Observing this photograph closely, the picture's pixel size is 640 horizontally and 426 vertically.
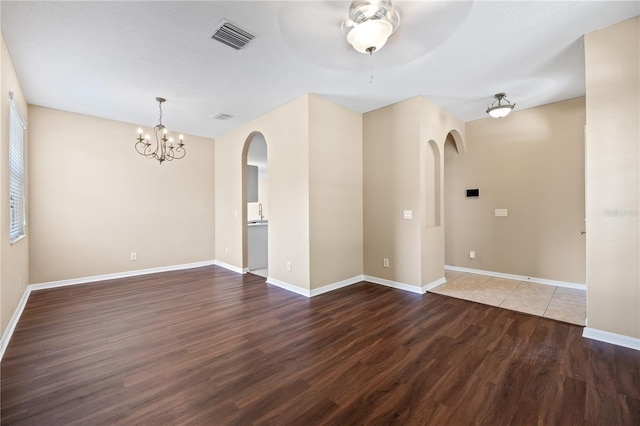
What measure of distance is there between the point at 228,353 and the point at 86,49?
3.33m

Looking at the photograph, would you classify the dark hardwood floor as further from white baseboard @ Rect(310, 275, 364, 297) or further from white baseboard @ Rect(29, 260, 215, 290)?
white baseboard @ Rect(29, 260, 215, 290)

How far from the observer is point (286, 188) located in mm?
4223

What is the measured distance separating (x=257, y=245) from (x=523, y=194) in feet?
16.8

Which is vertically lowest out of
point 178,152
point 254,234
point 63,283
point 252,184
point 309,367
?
point 309,367

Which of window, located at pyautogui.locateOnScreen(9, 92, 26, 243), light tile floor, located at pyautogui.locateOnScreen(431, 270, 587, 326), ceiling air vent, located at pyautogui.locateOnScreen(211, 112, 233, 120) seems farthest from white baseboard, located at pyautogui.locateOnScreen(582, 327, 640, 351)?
window, located at pyautogui.locateOnScreen(9, 92, 26, 243)

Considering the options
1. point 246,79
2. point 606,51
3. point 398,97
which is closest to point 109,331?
point 246,79

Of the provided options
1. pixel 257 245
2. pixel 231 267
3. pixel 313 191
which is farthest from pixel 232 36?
pixel 231 267

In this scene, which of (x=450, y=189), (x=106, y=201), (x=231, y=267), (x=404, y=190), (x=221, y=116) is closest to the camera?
(x=404, y=190)

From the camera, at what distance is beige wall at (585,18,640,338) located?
7.70 ft

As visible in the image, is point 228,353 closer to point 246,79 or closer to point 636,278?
point 246,79

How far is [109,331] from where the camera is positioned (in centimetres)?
280

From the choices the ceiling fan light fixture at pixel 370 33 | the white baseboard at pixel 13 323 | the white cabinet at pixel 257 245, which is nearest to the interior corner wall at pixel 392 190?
the ceiling fan light fixture at pixel 370 33

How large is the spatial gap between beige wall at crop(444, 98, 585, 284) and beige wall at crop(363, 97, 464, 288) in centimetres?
105

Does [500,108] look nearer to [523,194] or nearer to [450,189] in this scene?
[523,194]
